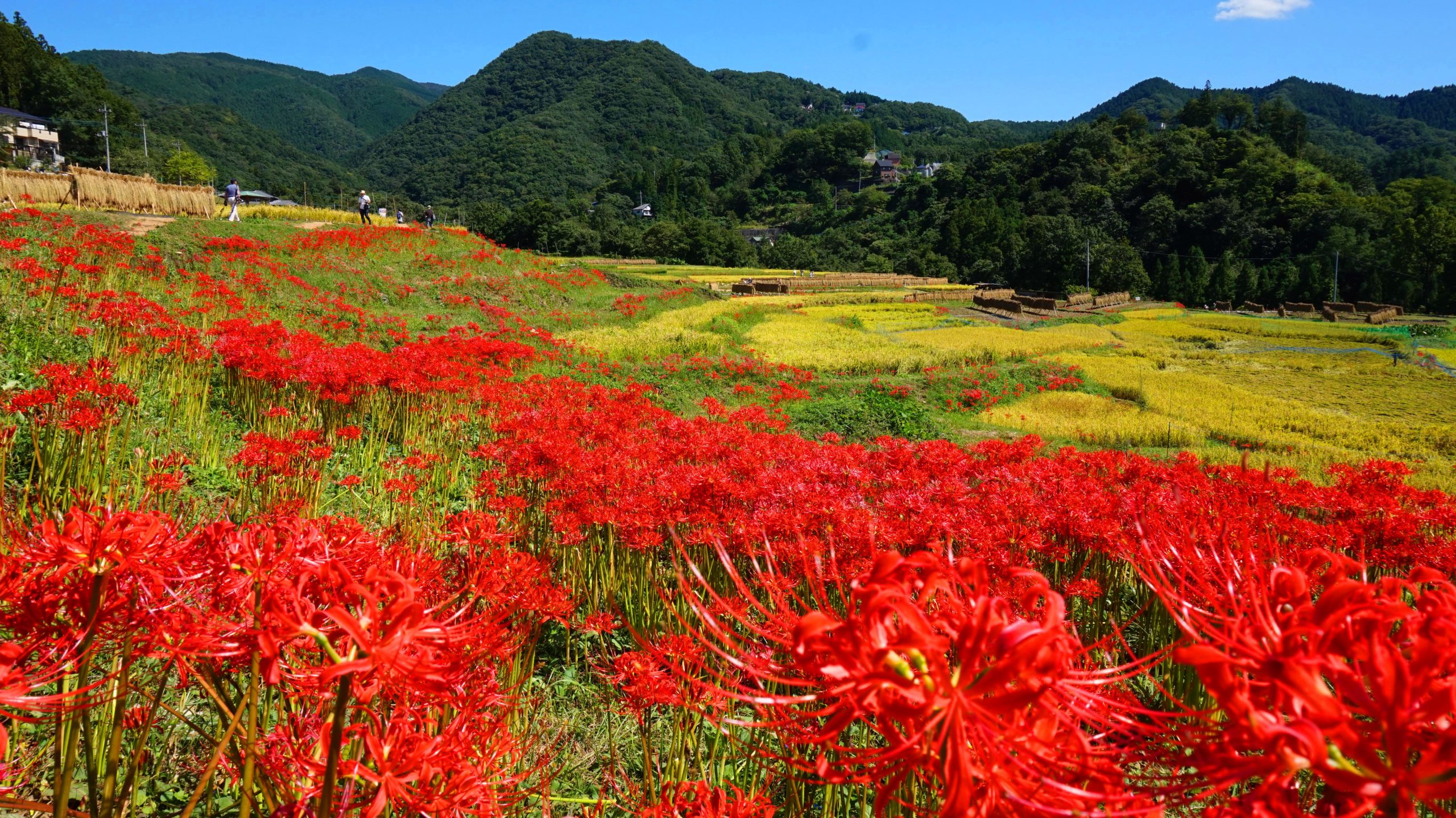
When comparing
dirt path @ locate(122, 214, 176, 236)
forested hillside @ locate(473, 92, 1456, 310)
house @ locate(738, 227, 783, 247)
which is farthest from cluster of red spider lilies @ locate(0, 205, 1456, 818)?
house @ locate(738, 227, 783, 247)

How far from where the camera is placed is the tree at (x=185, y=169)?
59469 mm

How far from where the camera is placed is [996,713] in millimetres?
773

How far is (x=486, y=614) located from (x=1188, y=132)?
86.5 metres

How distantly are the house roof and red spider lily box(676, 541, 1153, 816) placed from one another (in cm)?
7169

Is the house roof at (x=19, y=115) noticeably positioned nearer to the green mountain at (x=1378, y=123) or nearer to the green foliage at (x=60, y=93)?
the green foliage at (x=60, y=93)

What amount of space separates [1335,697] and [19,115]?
7340 centimetres

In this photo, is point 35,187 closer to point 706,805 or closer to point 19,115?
point 706,805

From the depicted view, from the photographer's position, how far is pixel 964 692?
769 mm

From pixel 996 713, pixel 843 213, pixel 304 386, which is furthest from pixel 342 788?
pixel 843 213

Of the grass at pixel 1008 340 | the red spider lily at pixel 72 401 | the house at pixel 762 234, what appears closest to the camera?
the red spider lily at pixel 72 401

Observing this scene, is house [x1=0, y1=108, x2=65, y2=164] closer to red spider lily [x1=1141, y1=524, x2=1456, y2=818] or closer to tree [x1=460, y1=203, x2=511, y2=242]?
tree [x1=460, y1=203, x2=511, y2=242]

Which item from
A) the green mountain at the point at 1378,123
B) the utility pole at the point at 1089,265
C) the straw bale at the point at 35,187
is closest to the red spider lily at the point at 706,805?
the straw bale at the point at 35,187

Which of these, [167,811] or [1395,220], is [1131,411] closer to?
[167,811]

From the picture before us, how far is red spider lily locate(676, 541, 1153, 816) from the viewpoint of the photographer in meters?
0.76
